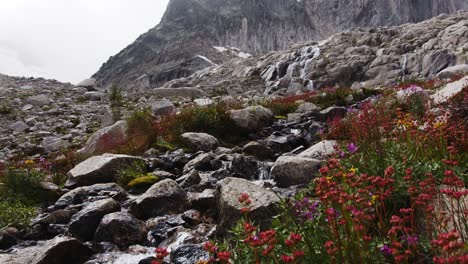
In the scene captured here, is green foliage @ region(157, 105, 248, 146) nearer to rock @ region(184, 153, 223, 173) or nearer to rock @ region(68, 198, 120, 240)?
rock @ region(184, 153, 223, 173)

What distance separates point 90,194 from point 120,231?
2021 millimetres

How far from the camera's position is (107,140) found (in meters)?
10.6

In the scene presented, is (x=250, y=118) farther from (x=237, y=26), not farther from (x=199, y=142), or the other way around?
(x=237, y=26)

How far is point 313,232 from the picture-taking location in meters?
2.66

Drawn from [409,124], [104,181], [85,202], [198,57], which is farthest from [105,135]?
[198,57]

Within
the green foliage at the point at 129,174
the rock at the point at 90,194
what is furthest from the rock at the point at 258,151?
the rock at the point at 90,194

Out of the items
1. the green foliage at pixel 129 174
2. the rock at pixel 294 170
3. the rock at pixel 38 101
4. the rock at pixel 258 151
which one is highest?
the rock at pixel 38 101

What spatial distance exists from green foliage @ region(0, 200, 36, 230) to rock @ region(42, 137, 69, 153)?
20.9 ft

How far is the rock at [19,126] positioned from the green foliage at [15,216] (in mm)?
11198

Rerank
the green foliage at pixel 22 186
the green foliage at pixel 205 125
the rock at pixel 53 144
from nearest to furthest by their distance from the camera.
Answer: the green foliage at pixel 22 186 → the green foliage at pixel 205 125 → the rock at pixel 53 144

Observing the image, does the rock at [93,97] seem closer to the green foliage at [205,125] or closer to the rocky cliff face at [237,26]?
the green foliage at [205,125]

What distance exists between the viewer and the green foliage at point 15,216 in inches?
214

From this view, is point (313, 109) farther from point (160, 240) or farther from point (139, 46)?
point (139, 46)

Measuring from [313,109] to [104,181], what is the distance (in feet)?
27.0
